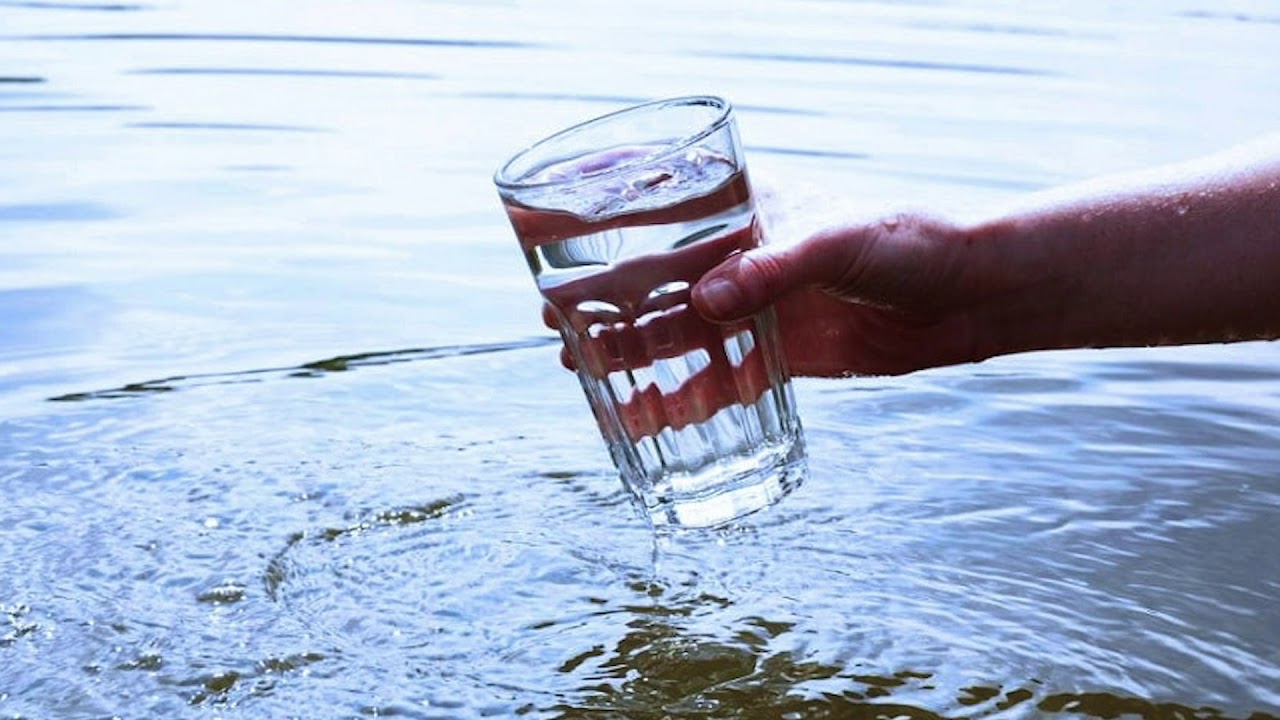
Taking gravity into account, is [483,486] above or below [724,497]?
below

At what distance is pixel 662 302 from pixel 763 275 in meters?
0.10

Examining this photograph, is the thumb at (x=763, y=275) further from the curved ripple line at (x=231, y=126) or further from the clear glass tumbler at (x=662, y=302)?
the curved ripple line at (x=231, y=126)

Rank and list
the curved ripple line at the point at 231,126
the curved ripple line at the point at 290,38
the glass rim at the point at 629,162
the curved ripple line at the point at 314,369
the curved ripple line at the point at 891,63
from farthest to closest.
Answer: the curved ripple line at the point at 290,38
the curved ripple line at the point at 891,63
the curved ripple line at the point at 231,126
the curved ripple line at the point at 314,369
the glass rim at the point at 629,162

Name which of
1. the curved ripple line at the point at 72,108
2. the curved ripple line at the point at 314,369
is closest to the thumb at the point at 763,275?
the curved ripple line at the point at 314,369

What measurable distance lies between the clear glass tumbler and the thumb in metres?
0.02

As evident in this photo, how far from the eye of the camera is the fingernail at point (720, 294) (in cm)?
188

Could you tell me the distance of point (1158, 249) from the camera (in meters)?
2.24

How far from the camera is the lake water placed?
211 centimetres

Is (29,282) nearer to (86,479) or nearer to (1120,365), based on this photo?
(86,479)

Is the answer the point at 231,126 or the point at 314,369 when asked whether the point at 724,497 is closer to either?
the point at 314,369

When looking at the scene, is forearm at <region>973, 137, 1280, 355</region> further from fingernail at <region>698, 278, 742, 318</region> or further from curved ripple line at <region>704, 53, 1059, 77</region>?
curved ripple line at <region>704, 53, 1059, 77</region>

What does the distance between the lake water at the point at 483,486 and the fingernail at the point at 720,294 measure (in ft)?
1.04

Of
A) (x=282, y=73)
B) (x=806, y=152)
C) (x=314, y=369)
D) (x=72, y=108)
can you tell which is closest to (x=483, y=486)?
(x=314, y=369)

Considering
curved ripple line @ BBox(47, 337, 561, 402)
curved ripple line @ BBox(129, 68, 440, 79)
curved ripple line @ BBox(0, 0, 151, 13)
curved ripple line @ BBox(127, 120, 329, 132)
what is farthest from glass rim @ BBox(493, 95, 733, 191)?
curved ripple line @ BBox(0, 0, 151, 13)
